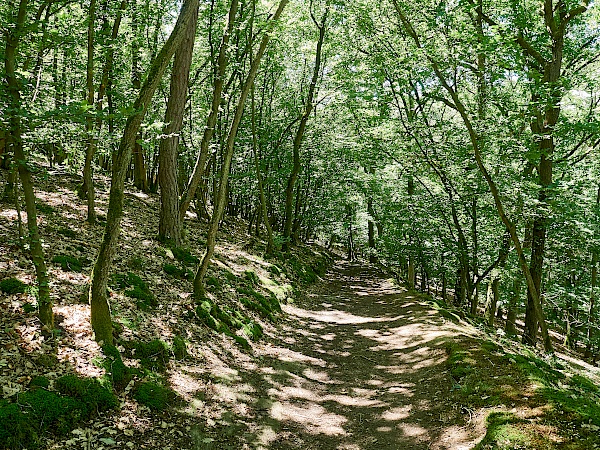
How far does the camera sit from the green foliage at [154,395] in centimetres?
514

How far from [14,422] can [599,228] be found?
12362mm

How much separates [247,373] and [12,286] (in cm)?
381

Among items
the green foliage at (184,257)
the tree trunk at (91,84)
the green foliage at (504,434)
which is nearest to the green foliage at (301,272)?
the green foliage at (184,257)

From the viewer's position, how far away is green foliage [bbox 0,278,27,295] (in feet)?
17.6

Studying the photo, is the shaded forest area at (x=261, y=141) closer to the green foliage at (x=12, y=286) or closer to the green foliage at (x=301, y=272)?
the green foliage at (x=12, y=286)

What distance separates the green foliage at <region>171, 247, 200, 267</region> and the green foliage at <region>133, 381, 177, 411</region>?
4852 millimetres

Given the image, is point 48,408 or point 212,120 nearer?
point 48,408

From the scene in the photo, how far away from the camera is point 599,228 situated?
1057cm

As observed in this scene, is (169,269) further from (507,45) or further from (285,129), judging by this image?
(285,129)

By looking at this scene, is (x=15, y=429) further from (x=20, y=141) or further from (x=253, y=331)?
(x=253, y=331)

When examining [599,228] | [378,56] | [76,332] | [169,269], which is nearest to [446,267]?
[599,228]

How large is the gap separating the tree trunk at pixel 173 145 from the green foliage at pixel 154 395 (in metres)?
5.52

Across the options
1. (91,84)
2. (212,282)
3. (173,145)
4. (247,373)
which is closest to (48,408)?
(247,373)

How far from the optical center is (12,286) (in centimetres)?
544
